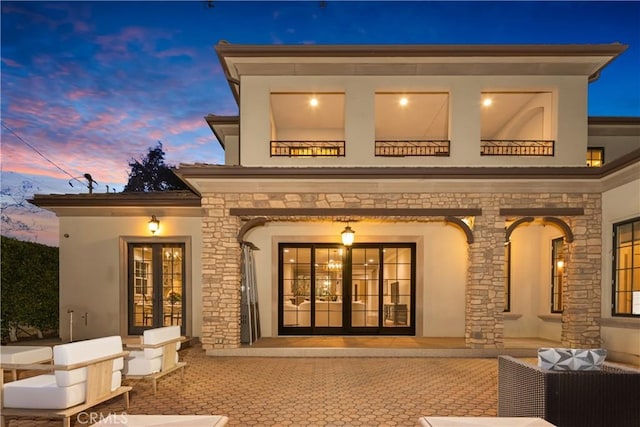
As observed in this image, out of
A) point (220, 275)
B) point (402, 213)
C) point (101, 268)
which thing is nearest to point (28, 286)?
point (101, 268)

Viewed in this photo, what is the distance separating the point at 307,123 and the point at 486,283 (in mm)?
6143

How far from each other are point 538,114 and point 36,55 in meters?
16.9

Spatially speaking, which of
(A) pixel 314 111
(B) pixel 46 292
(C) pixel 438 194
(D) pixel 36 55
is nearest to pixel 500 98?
(C) pixel 438 194

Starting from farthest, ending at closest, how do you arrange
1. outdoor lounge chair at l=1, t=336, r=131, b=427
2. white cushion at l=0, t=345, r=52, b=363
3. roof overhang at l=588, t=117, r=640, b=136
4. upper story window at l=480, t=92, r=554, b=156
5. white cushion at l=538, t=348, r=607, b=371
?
roof overhang at l=588, t=117, r=640, b=136
upper story window at l=480, t=92, r=554, b=156
white cushion at l=0, t=345, r=52, b=363
outdoor lounge chair at l=1, t=336, r=131, b=427
white cushion at l=538, t=348, r=607, b=371

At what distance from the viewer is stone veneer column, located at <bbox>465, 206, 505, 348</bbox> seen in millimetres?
8078

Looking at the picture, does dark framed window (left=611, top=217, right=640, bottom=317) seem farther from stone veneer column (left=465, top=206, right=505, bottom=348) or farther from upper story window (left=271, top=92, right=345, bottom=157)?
upper story window (left=271, top=92, right=345, bottom=157)

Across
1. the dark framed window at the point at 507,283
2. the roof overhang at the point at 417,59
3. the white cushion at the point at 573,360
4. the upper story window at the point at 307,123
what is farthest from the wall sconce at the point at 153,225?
the dark framed window at the point at 507,283

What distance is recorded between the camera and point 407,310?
33.1 feet

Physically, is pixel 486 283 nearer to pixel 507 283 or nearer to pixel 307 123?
pixel 507 283

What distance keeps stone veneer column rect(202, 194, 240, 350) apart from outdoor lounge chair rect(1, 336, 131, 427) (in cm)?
362

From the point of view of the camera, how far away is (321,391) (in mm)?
5715

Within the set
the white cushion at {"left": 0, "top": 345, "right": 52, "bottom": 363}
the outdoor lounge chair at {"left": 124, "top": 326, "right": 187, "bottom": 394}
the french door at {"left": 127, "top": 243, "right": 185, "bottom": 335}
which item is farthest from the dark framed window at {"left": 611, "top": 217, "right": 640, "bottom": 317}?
the white cushion at {"left": 0, "top": 345, "right": 52, "bottom": 363}

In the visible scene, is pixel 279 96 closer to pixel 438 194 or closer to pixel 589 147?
pixel 438 194

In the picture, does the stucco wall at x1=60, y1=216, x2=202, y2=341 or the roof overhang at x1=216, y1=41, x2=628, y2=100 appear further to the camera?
the stucco wall at x1=60, y1=216, x2=202, y2=341
